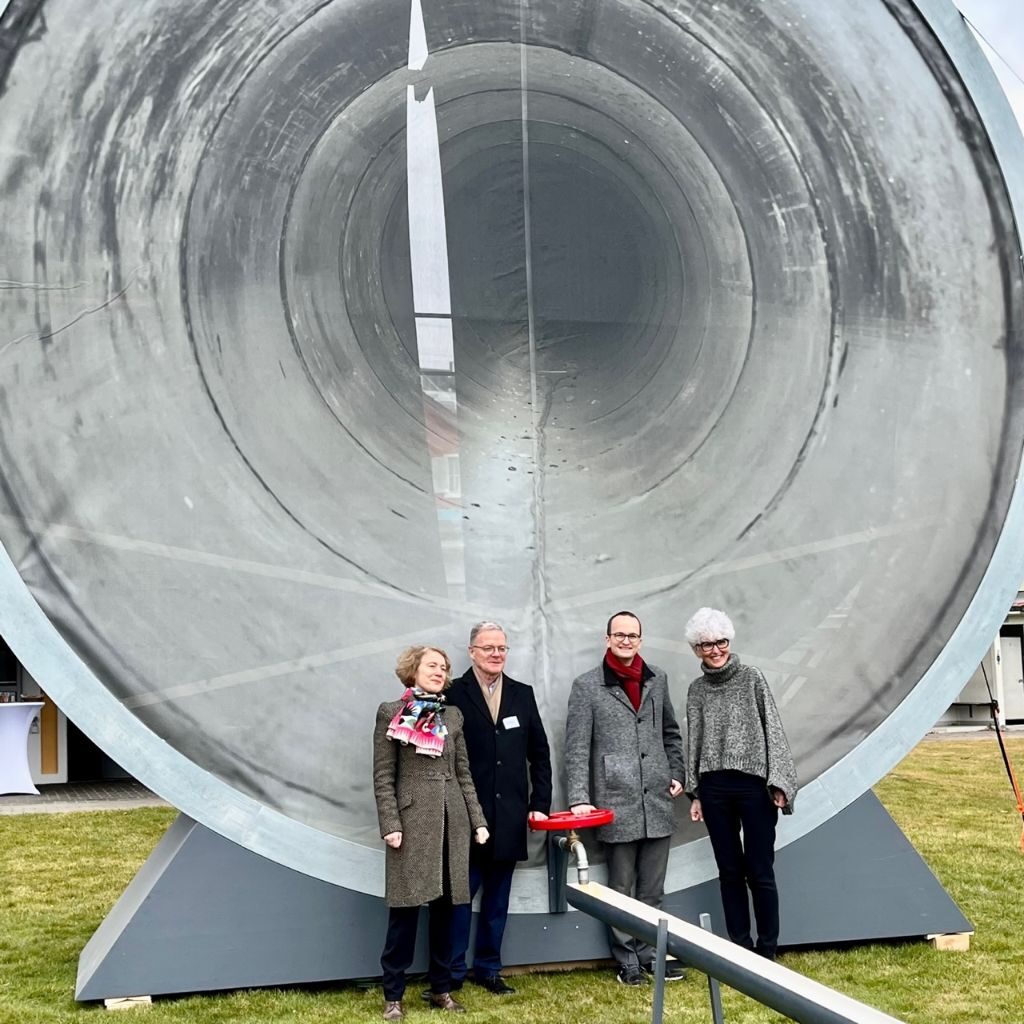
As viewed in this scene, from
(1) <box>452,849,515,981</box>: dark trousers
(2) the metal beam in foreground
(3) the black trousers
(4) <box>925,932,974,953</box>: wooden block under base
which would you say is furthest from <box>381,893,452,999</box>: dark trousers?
(4) <box>925,932,974,953</box>: wooden block under base

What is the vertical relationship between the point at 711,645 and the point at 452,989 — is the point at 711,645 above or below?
above

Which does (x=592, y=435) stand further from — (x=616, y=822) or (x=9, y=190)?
(x=9, y=190)

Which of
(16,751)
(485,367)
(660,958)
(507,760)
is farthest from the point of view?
(16,751)

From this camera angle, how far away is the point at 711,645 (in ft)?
15.3

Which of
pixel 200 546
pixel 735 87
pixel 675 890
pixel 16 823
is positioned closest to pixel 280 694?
pixel 200 546

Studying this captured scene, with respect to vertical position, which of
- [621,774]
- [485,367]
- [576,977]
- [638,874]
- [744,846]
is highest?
[485,367]

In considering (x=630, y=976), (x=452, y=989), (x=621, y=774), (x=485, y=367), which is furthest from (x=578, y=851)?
(x=485, y=367)

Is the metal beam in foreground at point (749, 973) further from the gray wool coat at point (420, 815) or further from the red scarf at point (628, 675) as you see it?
the red scarf at point (628, 675)

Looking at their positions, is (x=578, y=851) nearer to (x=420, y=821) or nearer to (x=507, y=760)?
(x=507, y=760)

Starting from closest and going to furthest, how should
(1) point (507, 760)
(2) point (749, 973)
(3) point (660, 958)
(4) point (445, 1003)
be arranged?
(2) point (749, 973), (3) point (660, 958), (4) point (445, 1003), (1) point (507, 760)

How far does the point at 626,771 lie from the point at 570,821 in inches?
11.8

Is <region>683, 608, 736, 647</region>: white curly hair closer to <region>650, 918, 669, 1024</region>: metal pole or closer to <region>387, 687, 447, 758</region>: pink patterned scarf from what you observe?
<region>387, 687, 447, 758</region>: pink patterned scarf

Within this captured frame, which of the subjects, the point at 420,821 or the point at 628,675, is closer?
the point at 420,821

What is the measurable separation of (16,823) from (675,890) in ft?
19.5
